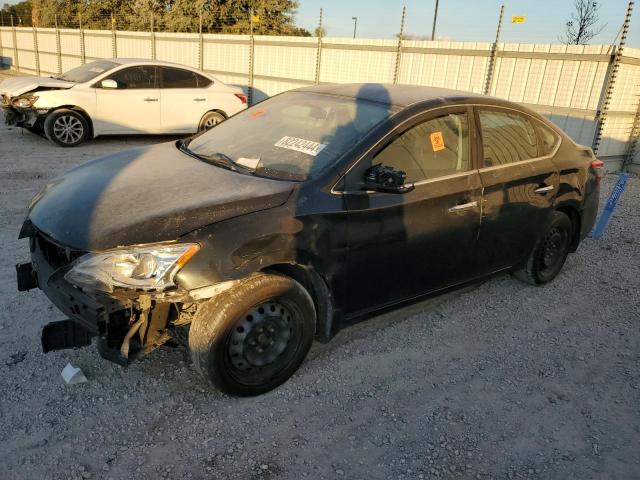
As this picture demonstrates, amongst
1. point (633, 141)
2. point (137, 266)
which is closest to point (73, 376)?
point (137, 266)

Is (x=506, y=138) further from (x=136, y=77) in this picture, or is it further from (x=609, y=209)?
(x=136, y=77)

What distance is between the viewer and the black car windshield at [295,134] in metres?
3.40

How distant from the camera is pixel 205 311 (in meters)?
2.82

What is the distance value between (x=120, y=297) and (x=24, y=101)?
8.50m

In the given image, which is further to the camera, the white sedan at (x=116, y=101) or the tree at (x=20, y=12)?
the tree at (x=20, y=12)

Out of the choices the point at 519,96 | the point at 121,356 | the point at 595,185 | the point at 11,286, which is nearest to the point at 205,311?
the point at 121,356

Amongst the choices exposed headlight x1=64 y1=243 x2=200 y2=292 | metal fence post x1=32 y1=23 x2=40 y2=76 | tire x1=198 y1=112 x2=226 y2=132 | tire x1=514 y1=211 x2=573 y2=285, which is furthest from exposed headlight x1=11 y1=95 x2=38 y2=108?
metal fence post x1=32 y1=23 x2=40 y2=76

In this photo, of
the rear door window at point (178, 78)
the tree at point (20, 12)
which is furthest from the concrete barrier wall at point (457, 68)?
the tree at point (20, 12)

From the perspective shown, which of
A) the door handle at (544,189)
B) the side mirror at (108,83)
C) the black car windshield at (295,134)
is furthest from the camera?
the side mirror at (108,83)

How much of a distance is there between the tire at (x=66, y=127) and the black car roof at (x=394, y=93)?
714 centimetres

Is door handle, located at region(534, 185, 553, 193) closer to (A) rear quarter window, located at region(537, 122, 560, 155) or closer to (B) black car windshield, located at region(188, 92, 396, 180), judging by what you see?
(A) rear quarter window, located at region(537, 122, 560, 155)

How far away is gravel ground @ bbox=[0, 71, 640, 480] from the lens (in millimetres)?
2643

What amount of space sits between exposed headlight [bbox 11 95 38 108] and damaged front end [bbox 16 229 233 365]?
310 inches

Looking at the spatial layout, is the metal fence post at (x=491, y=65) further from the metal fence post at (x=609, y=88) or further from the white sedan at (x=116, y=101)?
the white sedan at (x=116, y=101)
